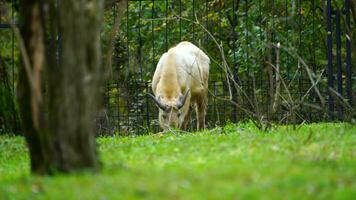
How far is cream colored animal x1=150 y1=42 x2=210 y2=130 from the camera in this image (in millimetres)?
14500

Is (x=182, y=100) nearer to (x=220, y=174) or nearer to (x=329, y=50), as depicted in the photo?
(x=329, y=50)

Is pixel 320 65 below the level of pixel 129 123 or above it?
above

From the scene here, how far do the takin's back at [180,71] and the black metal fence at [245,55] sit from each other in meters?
Answer: 0.44

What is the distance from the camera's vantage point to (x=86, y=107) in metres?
6.43

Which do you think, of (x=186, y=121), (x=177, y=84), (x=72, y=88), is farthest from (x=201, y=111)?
(x=72, y=88)

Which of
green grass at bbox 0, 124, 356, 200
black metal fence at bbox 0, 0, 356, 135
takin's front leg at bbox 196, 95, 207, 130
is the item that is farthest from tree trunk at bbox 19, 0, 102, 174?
takin's front leg at bbox 196, 95, 207, 130

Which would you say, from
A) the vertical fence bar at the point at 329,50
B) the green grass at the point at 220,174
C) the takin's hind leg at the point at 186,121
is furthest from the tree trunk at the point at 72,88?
the takin's hind leg at the point at 186,121

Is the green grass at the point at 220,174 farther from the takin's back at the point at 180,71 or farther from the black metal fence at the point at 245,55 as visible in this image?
the takin's back at the point at 180,71

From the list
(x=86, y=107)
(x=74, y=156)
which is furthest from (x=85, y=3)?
(x=74, y=156)

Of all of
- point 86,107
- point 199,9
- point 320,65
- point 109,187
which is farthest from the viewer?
point 199,9

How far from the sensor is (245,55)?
1644 centimetres

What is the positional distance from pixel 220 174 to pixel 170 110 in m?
8.36

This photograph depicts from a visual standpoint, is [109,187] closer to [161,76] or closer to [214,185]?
[214,185]

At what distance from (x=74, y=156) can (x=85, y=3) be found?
50.2 inches
